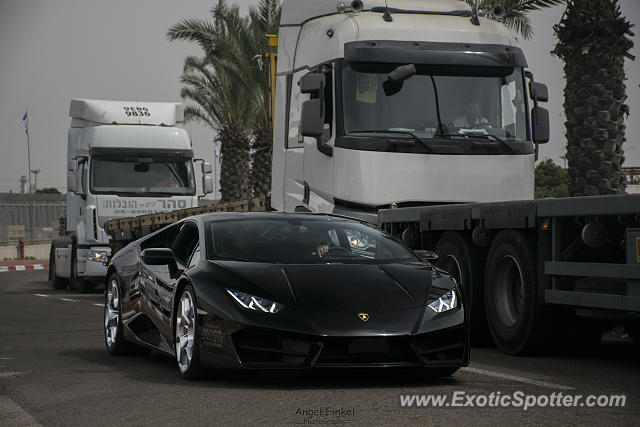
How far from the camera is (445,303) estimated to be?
8.08 m

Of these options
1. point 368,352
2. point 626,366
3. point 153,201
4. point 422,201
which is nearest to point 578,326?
point 626,366

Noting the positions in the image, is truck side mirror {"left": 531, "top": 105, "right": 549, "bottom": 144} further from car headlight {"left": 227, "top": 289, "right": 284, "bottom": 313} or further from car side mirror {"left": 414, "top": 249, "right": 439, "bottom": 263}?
car headlight {"left": 227, "top": 289, "right": 284, "bottom": 313}

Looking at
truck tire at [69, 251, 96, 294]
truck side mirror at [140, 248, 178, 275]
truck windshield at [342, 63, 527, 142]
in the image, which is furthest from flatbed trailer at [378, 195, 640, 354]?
truck tire at [69, 251, 96, 294]

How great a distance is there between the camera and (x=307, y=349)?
7.59m

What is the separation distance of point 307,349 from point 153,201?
1591 centimetres

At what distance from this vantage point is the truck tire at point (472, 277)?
10.9 meters

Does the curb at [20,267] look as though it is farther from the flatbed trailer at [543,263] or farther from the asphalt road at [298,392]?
the flatbed trailer at [543,263]

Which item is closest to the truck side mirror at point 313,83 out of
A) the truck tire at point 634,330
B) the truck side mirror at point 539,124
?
the truck side mirror at point 539,124

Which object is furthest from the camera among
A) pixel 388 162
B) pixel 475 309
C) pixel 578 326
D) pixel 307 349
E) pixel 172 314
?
pixel 388 162

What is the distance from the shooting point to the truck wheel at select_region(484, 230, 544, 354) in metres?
9.72

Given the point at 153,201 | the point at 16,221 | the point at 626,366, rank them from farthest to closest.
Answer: the point at 16,221 → the point at 153,201 → the point at 626,366

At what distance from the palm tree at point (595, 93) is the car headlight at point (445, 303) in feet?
41.1

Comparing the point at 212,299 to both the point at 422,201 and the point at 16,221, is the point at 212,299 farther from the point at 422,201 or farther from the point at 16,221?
the point at 16,221

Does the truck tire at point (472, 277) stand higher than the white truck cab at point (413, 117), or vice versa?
the white truck cab at point (413, 117)
